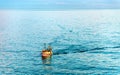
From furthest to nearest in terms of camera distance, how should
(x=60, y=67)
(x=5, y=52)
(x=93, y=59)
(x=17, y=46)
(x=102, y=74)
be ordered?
1. (x=17, y=46)
2. (x=5, y=52)
3. (x=93, y=59)
4. (x=60, y=67)
5. (x=102, y=74)

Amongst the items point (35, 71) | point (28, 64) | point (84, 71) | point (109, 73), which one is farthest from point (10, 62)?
point (109, 73)

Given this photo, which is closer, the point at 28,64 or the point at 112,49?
the point at 28,64

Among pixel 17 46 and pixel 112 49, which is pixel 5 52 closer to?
pixel 17 46

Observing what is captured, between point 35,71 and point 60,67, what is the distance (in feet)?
29.5

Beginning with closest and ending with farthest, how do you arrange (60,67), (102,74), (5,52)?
(102,74) → (60,67) → (5,52)

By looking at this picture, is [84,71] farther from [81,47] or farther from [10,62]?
[81,47]

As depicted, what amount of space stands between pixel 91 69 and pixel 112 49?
32.6 meters

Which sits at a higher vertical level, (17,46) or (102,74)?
(17,46)

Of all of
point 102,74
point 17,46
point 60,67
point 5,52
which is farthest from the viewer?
point 17,46

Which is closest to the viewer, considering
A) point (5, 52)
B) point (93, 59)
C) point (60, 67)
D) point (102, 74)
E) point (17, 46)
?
point (102, 74)

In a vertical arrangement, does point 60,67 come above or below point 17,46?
below

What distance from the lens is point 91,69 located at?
11400 centimetres

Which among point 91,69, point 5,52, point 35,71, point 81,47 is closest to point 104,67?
point 91,69

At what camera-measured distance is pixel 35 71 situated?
112 metres
